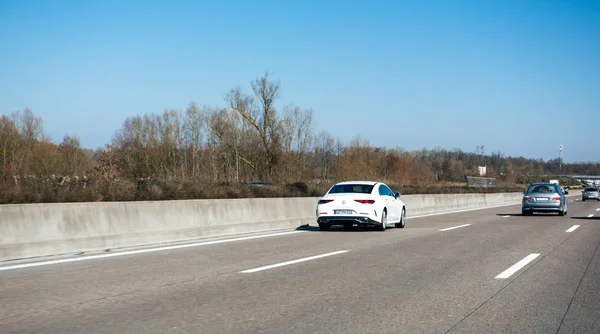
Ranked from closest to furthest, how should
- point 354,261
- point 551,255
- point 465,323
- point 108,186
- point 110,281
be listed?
1. point 465,323
2. point 110,281
3. point 354,261
4. point 551,255
5. point 108,186

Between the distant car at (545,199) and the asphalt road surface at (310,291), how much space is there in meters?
15.5

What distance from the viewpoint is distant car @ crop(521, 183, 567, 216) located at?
92.1 feet

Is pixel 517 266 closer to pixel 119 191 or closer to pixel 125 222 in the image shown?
pixel 125 222

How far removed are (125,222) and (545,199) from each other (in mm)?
20825

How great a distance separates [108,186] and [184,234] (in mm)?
2624

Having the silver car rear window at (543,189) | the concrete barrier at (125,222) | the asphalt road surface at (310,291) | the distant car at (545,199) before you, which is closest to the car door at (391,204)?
the concrete barrier at (125,222)

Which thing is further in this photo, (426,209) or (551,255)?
(426,209)

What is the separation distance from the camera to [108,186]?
15.9m

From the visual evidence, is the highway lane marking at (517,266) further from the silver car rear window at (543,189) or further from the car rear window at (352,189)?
the silver car rear window at (543,189)

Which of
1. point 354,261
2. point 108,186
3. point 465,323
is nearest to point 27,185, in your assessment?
point 108,186

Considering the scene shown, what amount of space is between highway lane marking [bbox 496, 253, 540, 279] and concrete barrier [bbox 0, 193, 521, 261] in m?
7.30

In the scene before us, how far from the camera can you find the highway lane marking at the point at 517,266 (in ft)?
30.7

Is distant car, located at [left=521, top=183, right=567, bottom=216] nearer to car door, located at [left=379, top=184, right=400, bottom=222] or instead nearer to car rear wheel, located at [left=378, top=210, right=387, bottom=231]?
car door, located at [left=379, top=184, right=400, bottom=222]

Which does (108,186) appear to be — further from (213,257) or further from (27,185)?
(213,257)
